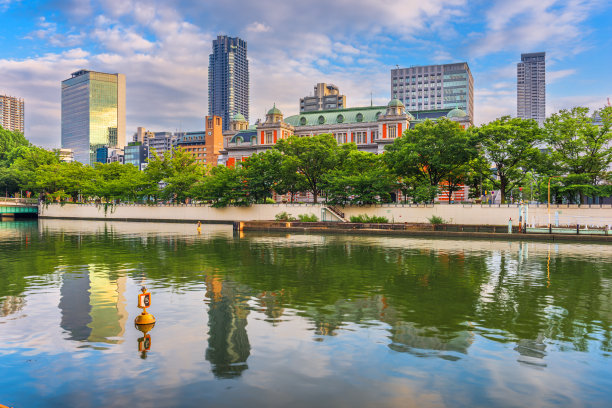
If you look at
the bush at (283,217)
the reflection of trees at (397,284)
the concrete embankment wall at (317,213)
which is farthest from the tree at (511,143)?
the bush at (283,217)

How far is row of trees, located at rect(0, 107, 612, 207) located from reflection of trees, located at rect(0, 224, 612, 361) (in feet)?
88.6

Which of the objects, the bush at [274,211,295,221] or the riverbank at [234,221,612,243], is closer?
the riverbank at [234,221,612,243]

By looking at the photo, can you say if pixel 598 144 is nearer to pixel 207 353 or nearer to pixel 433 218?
pixel 433 218

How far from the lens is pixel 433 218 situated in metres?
63.8

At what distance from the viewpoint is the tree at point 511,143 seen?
62.6 metres

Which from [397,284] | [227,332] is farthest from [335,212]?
[227,332]

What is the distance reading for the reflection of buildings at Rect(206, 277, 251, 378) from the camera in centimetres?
1220

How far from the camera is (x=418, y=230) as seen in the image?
58.8m

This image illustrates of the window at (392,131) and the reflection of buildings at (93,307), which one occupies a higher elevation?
the window at (392,131)

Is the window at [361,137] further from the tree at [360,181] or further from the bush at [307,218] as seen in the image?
the bush at [307,218]

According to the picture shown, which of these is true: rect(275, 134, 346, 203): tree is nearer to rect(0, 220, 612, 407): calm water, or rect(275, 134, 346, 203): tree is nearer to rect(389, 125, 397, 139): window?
rect(389, 125, 397, 139): window

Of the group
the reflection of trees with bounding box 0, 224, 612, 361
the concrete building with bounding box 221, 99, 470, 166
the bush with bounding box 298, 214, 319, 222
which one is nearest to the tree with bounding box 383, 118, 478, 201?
the bush with bounding box 298, 214, 319, 222

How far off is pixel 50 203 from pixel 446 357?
114624mm

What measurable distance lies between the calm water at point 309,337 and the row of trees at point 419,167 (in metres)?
38.5
